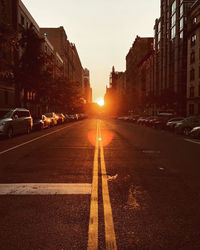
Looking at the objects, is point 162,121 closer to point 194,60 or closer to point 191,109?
point 191,109

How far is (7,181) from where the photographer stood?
20.3 ft

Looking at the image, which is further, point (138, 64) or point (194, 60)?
point (138, 64)

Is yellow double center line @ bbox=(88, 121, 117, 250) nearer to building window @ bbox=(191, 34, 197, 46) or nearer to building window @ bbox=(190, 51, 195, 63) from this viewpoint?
building window @ bbox=(190, 51, 195, 63)

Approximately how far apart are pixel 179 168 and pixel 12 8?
3856cm

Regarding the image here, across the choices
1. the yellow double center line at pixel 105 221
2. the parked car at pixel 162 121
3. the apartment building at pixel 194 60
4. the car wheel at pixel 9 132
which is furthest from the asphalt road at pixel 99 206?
the apartment building at pixel 194 60

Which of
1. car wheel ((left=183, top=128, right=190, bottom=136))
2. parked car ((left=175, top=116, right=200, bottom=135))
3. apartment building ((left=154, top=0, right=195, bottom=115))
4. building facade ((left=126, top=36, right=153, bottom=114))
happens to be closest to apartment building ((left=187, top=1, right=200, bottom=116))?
apartment building ((left=154, top=0, right=195, bottom=115))

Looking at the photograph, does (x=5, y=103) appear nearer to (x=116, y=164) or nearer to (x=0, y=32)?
(x=0, y=32)

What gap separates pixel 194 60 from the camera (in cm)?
4338

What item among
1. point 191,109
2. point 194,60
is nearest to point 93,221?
point 191,109

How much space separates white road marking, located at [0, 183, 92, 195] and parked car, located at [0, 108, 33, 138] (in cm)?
1108

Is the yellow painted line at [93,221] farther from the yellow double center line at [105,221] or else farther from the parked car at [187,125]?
the parked car at [187,125]

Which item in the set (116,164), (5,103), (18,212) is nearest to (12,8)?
(5,103)

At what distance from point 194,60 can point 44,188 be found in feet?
141

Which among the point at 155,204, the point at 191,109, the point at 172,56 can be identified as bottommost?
the point at 155,204
